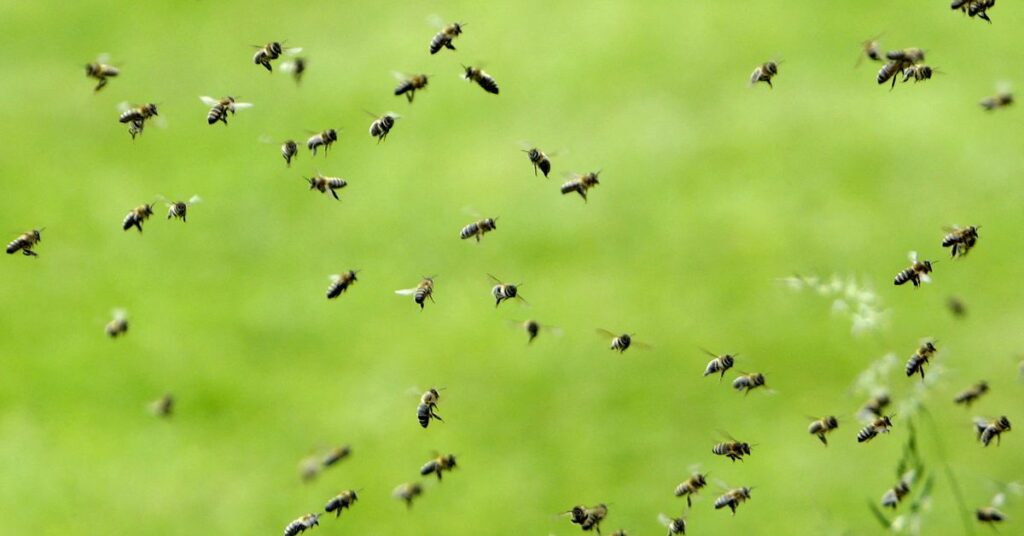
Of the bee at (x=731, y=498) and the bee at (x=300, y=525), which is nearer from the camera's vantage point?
the bee at (x=300, y=525)

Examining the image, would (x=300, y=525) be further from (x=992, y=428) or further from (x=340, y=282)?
(x=992, y=428)

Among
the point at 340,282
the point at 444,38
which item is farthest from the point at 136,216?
the point at 444,38

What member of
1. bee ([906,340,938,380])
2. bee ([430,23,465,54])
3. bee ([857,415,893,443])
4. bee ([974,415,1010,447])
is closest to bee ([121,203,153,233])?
→ bee ([430,23,465,54])

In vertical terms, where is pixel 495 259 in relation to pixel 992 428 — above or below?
above

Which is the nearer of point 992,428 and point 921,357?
point 921,357

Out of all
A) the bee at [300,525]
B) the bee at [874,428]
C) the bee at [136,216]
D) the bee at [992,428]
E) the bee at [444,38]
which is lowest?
the bee at [874,428]

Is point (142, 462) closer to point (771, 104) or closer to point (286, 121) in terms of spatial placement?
point (286, 121)

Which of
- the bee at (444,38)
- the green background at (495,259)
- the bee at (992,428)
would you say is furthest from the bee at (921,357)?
the bee at (444,38)

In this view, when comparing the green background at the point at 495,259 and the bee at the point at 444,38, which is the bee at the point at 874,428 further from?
the bee at the point at 444,38
